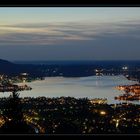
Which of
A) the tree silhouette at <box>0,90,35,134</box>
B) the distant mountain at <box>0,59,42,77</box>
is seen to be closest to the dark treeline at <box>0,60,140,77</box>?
the distant mountain at <box>0,59,42,77</box>

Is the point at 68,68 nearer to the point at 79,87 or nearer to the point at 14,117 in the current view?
the point at 79,87

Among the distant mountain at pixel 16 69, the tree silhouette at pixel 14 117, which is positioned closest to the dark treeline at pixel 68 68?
the distant mountain at pixel 16 69

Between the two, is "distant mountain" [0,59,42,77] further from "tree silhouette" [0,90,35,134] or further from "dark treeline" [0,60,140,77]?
"tree silhouette" [0,90,35,134]

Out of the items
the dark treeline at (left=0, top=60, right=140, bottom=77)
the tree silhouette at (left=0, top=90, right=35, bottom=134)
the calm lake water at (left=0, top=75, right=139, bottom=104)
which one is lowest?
the tree silhouette at (left=0, top=90, right=35, bottom=134)

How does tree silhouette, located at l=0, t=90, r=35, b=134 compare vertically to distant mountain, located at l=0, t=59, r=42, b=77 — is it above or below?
below

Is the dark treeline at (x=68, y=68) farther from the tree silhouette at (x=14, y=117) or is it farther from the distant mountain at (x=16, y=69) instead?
the tree silhouette at (x=14, y=117)

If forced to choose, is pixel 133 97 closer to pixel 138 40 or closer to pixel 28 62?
pixel 138 40

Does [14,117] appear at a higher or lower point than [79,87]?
lower

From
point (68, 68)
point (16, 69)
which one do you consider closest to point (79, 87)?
point (68, 68)

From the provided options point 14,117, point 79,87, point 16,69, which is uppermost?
point 16,69
